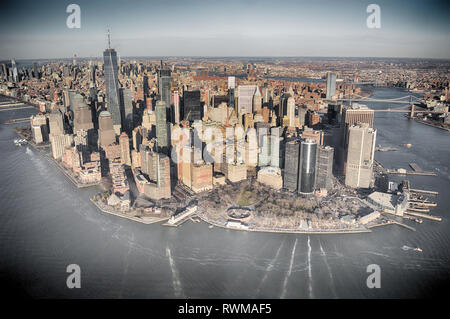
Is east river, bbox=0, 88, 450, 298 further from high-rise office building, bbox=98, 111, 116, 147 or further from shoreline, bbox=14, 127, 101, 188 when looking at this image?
high-rise office building, bbox=98, 111, 116, 147

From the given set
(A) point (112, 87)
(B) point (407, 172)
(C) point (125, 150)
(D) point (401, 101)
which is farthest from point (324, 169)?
(D) point (401, 101)

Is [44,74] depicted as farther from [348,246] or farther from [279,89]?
[348,246]

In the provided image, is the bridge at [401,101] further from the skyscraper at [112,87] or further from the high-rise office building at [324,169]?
the skyscraper at [112,87]

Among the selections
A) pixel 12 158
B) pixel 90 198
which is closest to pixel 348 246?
pixel 90 198

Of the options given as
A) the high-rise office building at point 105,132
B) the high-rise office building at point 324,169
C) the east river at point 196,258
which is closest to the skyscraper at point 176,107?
the high-rise office building at point 105,132

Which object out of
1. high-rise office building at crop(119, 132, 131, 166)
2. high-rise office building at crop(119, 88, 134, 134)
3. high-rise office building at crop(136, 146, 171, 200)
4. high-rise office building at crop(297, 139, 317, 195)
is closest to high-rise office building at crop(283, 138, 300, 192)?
high-rise office building at crop(297, 139, 317, 195)
